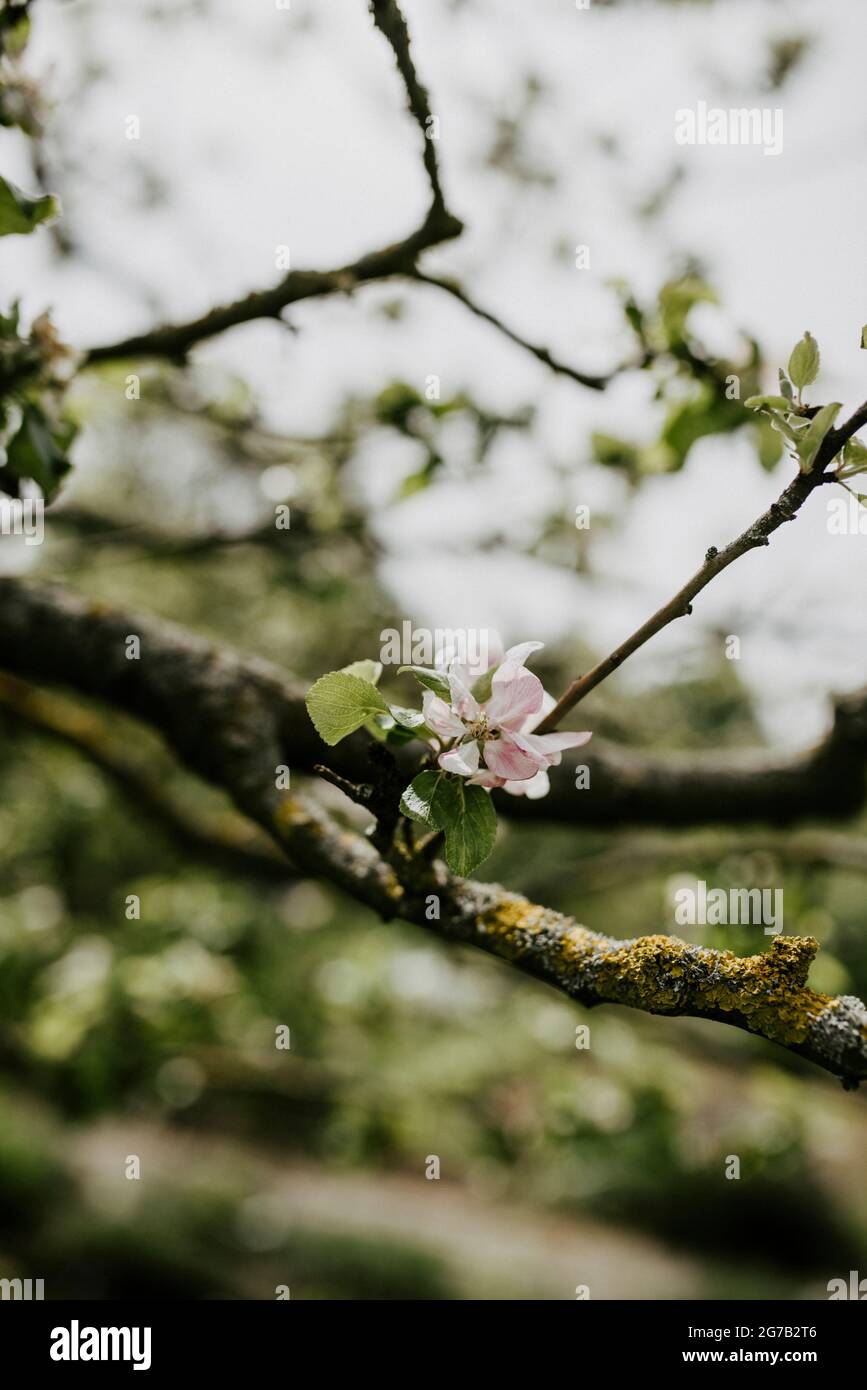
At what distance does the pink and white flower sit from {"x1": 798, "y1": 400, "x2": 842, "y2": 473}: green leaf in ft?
0.92

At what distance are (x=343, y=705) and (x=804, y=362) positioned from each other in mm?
527

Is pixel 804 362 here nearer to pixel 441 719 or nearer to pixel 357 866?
pixel 441 719

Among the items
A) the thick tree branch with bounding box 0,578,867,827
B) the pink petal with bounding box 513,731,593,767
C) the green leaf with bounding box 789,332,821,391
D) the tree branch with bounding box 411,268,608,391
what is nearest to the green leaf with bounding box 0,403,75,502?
the thick tree branch with bounding box 0,578,867,827

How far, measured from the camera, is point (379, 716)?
80 centimetres

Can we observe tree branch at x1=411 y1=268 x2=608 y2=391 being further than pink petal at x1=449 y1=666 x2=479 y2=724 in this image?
Yes

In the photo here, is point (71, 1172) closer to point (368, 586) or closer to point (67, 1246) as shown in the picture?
point (67, 1246)

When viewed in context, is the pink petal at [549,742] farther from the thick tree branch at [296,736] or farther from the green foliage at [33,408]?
the green foliage at [33,408]

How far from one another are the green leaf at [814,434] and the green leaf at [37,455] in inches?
38.1

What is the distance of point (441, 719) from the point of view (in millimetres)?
761
